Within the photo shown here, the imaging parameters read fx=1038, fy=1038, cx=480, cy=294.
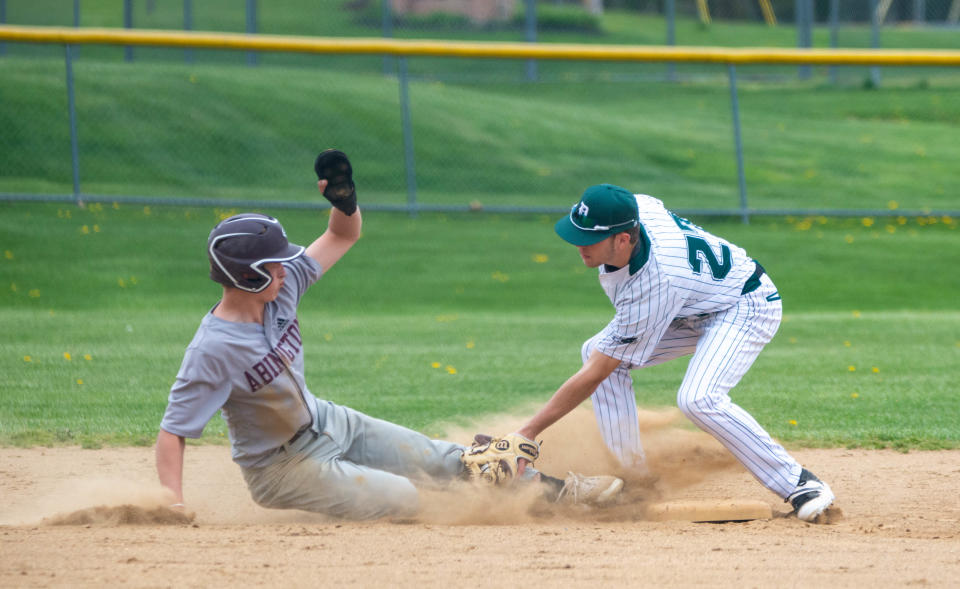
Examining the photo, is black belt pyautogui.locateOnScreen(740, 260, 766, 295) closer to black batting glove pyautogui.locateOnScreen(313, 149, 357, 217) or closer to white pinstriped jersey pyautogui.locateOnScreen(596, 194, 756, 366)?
white pinstriped jersey pyautogui.locateOnScreen(596, 194, 756, 366)

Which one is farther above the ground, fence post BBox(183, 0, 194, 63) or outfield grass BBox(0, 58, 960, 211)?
fence post BBox(183, 0, 194, 63)

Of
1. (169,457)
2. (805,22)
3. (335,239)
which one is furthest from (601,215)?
(805,22)

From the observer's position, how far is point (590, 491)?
4.49 metres

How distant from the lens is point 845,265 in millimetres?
11391

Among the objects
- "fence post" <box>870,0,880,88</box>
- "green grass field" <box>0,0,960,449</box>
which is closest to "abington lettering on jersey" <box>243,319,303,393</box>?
"green grass field" <box>0,0,960,449</box>

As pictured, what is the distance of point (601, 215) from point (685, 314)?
72 centimetres

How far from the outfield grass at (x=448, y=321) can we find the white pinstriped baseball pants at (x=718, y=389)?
4.78ft

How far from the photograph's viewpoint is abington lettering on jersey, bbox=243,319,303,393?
13.0ft

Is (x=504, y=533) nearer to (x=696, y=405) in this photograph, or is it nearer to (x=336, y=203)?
(x=696, y=405)

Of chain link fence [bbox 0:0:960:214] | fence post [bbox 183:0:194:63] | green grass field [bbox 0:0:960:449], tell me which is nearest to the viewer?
green grass field [bbox 0:0:960:449]

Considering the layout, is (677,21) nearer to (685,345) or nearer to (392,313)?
(392,313)

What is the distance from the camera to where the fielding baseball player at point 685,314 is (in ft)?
13.7

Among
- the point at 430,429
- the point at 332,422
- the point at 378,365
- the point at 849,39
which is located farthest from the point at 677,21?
the point at 332,422

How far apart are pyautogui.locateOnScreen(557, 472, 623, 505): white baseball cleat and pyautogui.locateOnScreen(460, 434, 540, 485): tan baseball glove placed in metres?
0.25
